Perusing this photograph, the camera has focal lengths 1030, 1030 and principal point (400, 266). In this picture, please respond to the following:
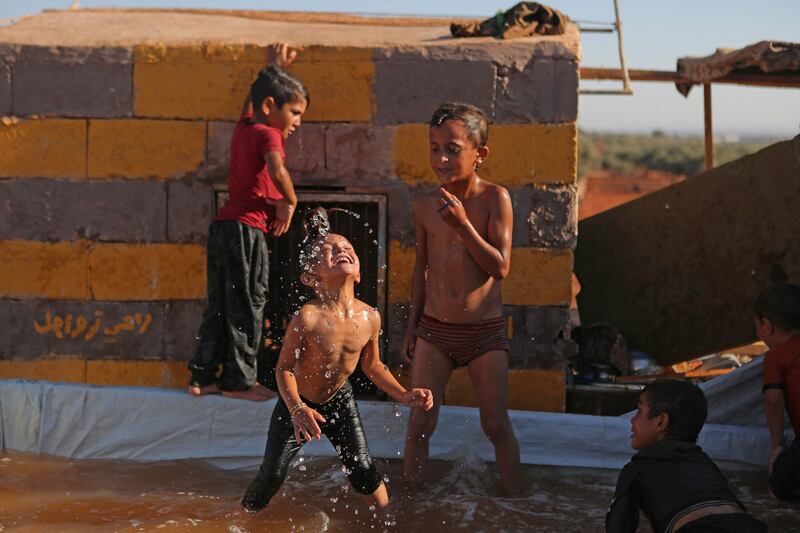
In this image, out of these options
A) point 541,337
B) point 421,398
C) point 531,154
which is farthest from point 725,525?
point 531,154

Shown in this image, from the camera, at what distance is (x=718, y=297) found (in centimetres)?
684

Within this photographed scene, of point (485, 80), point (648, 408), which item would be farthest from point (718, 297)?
point (648, 408)

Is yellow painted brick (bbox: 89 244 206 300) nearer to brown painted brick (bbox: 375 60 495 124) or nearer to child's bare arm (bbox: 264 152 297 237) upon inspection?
child's bare arm (bbox: 264 152 297 237)

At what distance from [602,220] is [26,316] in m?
3.97

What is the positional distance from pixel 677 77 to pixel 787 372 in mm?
3290

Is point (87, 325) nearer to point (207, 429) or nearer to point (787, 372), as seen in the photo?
point (207, 429)

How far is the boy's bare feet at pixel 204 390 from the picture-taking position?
5.64 metres

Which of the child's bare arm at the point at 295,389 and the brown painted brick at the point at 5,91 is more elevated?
the brown painted brick at the point at 5,91

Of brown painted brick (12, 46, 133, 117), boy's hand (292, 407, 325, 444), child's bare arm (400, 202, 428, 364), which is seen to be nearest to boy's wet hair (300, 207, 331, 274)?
child's bare arm (400, 202, 428, 364)

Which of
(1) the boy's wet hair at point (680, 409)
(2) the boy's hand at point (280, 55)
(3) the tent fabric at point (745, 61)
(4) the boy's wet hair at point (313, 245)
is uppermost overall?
(3) the tent fabric at point (745, 61)

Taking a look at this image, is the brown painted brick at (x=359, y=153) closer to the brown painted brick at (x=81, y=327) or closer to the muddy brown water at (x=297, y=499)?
the brown painted brick at (x=81, y=327)

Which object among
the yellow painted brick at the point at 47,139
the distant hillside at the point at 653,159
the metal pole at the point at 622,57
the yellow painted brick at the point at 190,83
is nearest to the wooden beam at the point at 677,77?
the metal pole at the point at 622,57

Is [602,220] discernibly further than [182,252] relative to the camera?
Yes

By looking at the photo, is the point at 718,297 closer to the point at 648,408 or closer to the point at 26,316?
the point at 648,408
